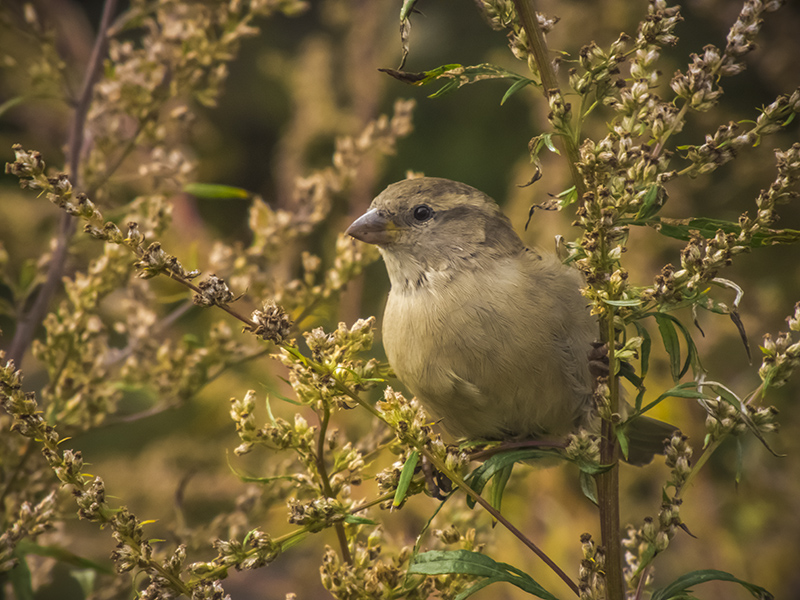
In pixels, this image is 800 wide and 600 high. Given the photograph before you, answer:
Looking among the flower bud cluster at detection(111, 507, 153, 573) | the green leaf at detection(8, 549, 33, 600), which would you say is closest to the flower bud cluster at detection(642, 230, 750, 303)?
the flower bud cluster at detection(111, 507, 153, 573)

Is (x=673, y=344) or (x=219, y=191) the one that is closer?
(x=673, y=344)

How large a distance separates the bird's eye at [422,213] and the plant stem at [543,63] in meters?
0.88

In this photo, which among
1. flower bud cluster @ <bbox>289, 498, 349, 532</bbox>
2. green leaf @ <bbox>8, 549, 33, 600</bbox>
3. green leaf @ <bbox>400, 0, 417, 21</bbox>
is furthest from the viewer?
green leaf @ <bbox>8, 549, 33, 600</bbox>

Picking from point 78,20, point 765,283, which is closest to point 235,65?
point 78,20

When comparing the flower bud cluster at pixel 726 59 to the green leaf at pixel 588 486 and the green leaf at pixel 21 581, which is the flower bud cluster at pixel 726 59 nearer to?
the green leaf at pixel 588 486

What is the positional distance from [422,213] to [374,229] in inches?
5.7

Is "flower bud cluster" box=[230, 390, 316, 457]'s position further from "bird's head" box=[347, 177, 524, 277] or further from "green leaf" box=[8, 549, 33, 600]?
"bird's head" box=[347, 177, 524, 277]

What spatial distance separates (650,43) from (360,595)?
93 cm

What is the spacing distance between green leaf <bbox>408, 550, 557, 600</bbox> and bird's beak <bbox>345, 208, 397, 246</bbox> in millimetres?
943

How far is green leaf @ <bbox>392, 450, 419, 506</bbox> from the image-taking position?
39.5 inches

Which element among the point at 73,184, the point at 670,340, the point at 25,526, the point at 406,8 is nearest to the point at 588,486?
the point at 670,340

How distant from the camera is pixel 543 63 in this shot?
103cm

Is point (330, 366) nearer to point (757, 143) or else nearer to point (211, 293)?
point (211, 293)

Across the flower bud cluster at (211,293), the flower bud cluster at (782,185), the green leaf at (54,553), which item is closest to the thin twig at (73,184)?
the green leaf at (54,553)
